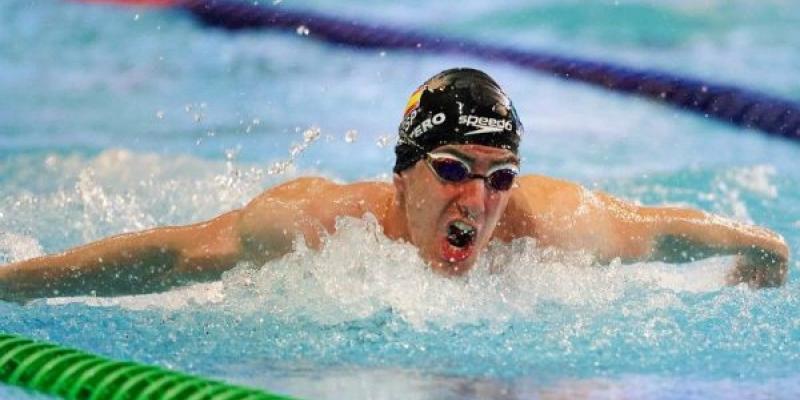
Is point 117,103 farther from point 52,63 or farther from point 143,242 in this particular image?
point 143,242

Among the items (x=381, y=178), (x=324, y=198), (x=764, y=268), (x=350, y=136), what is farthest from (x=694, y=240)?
(x=350, y=136)

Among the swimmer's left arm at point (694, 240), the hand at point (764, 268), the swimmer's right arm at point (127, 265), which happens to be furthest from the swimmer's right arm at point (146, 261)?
the hand at point (764, 268)

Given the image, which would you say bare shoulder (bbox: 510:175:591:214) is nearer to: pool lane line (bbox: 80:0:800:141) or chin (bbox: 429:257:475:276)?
chin (bbox: 429:257:475:276)

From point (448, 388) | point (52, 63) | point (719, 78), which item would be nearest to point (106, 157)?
point (52, 63)

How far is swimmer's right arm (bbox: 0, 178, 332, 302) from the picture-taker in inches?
112

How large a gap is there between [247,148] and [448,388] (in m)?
4.15

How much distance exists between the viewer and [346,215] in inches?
121

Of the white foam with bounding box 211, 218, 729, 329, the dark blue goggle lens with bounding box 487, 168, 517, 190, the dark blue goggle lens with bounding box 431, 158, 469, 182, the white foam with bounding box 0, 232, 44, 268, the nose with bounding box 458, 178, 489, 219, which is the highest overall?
the white foam with bounding box 0, 232, 44, 268

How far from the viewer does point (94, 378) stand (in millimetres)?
2445

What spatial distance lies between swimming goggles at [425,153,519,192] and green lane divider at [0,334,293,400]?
0.83 metres

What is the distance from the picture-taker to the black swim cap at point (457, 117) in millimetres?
2904

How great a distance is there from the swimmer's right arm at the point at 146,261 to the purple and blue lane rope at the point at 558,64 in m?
3.73

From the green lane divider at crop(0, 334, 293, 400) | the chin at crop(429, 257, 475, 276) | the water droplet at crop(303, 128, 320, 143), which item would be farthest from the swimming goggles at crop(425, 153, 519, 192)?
the water droplet at crop(303, 128, 320, 143)

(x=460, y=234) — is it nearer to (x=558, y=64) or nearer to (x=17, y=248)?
(x=17, y=248)
